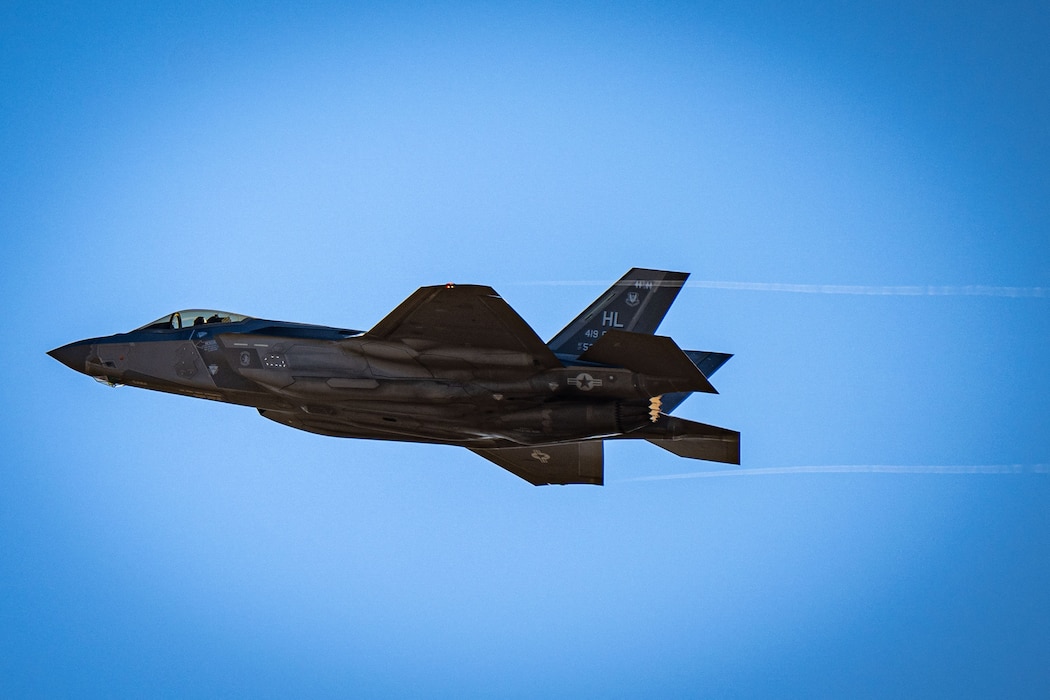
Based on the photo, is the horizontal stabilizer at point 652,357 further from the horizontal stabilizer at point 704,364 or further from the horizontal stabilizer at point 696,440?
the horizontal stabilizer at point 704,364

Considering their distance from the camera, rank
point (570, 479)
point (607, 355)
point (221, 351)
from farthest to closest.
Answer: point (570, 479) < point (221, 351) < point (607, 355)

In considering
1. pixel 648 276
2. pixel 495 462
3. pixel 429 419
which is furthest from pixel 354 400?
pixel 648 276

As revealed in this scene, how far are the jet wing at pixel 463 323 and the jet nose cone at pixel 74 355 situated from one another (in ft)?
17.0

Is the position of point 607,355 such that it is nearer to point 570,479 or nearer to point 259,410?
point 570,479

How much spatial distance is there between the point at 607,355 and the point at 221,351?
6202 mm

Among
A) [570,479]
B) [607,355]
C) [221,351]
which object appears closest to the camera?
[607,355]

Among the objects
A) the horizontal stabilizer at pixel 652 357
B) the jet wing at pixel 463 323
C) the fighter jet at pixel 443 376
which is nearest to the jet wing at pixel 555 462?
the fighter jet at pixel 443 376

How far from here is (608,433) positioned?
1994 centimetres

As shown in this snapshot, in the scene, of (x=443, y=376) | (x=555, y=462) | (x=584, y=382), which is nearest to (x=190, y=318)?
(x=443, y=376)

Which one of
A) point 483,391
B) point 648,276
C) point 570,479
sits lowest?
point 570,479

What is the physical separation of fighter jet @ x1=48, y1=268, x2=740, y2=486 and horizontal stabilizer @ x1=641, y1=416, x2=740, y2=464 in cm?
2

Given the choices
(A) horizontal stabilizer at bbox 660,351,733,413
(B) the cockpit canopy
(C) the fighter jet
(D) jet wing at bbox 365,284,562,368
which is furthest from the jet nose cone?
(A) horizontal stabilizer at bbox 660,351,733,413

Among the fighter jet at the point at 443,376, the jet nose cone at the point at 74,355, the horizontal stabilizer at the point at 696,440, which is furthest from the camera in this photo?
the jet nose cone at the point at 74,355

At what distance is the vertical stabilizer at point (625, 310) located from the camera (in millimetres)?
22531
